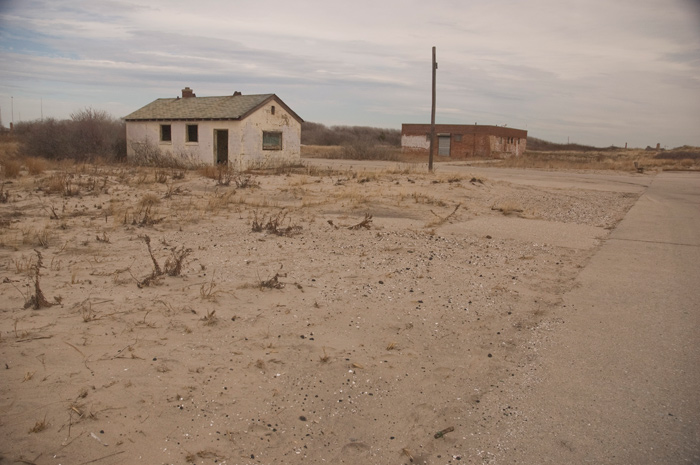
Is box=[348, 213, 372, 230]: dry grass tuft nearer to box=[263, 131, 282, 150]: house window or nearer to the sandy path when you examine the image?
the sandy path

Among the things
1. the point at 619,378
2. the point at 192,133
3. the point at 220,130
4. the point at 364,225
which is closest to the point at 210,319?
the point at 619,378

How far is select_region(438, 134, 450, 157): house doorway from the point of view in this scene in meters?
50.3

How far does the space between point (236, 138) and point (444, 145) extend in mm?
31261

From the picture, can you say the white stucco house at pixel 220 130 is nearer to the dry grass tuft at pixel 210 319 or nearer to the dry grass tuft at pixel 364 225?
the dry grass tuft at pixel 364 225

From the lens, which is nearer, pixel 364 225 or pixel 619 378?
pixel 619 378

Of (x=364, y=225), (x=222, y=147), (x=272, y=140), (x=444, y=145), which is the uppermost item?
(x=444, y=145)

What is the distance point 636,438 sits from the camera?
131 inches

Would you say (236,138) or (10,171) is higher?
(236,138)

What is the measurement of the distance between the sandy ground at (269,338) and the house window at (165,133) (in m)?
16.2

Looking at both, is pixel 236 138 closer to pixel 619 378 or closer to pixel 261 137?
pixel 261 137

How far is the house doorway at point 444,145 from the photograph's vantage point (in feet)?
165

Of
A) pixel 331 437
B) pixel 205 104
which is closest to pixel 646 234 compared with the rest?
pixel 331 437

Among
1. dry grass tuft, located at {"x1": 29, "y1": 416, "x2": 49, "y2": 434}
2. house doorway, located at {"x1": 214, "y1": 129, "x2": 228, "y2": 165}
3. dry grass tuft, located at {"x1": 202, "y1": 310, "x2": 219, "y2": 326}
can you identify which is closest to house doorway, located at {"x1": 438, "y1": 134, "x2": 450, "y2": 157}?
house doorway, located at {"x1": 214, "y1": 129, "x2": 228, "y2": 165}

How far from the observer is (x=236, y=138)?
918 inches
